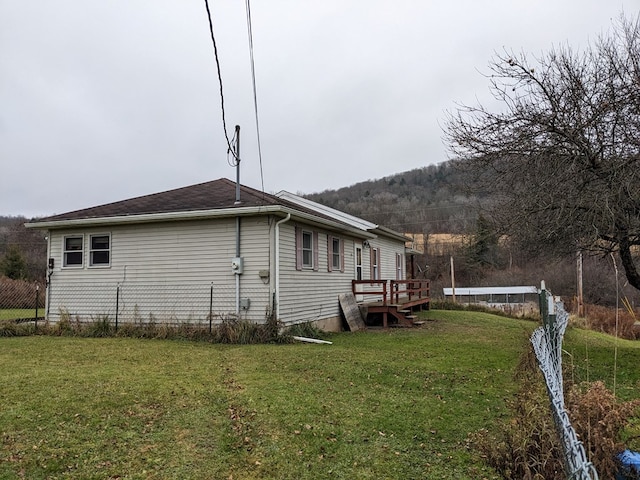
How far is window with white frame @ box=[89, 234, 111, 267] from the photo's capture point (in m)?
12.1

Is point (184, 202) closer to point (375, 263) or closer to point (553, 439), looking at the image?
point (375, 263)

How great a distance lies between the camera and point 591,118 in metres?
6.83

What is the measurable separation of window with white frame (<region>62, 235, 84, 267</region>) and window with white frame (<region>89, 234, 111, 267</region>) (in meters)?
0.32

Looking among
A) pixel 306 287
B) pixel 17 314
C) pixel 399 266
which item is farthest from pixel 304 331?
pixel 17 314

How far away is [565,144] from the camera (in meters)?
7.26

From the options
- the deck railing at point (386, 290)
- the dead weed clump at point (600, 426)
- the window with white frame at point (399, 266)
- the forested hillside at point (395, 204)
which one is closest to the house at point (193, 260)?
the deck railing at point (386, 290)

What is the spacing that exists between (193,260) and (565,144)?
27.0 feet

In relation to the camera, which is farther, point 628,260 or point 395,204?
point 395,204

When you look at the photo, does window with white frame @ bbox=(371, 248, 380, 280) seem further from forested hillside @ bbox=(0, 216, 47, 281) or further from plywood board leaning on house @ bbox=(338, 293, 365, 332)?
forested hillside @ bbox=(0, 216, 47, 281)

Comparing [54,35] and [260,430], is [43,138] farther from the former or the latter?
[260,430]

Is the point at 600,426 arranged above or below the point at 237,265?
below

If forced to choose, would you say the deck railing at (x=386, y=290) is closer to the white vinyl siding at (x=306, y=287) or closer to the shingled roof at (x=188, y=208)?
the white vinyl siding at (x=306, y=287)

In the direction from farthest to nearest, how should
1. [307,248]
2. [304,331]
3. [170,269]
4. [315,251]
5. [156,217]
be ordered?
1. [315,251]
2. [307,248]
3. [170,269]
4. [156,217]
5. [304,331]

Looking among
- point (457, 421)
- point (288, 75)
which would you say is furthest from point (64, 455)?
point (288, 75)
